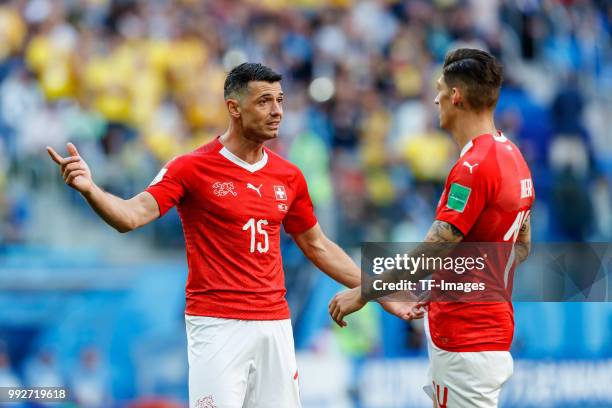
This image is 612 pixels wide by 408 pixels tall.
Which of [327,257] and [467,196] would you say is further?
[327,257]

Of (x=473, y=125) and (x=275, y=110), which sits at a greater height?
(x=275, y=110)

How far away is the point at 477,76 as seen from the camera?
235 inches

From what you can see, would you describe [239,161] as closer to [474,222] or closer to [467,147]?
[467,147]

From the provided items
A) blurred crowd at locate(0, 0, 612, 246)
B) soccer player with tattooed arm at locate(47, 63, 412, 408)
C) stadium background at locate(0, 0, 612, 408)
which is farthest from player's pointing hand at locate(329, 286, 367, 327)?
blurred crowd at locate(0, 0, 612, 246)

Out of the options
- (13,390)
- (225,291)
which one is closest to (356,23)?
(13,390)

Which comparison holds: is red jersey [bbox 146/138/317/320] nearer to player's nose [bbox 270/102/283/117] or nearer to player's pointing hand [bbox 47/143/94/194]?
player's nose [bbox 270/102/283/117]

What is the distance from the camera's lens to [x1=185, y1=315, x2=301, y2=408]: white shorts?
6453 millimetres

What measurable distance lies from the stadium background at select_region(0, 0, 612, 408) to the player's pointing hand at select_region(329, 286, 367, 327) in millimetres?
4627

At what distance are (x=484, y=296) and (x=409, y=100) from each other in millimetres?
8498

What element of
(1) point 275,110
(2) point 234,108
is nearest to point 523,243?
(1) point 275,110

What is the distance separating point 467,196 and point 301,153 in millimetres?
7490

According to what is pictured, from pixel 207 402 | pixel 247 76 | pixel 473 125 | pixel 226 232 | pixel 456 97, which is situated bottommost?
pixel 207 402

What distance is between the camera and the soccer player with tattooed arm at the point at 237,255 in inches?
256

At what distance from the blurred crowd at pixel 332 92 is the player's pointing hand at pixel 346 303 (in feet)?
16.1
